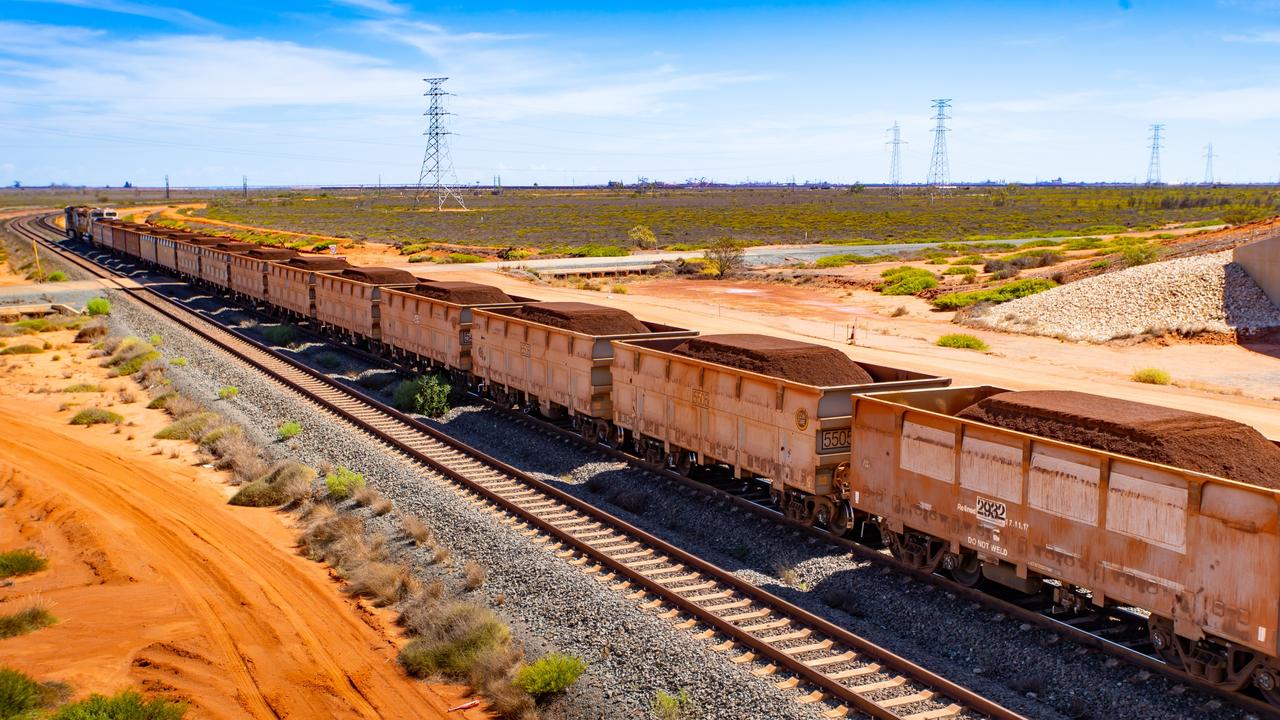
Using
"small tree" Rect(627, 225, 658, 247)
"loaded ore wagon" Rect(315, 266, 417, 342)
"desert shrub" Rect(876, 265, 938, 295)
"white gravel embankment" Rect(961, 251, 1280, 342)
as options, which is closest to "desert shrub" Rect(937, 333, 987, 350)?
"white gravel embankment" Rect(961, 251, 1280, 342)

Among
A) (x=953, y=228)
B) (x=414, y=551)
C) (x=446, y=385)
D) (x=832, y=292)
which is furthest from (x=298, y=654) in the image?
(x=953, y=228)

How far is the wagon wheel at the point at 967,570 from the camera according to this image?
42.0 ft

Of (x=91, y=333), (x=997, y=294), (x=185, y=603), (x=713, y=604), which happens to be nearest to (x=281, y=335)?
(x=91, y=333)

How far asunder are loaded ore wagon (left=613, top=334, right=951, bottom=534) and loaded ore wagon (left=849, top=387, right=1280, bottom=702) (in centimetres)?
72

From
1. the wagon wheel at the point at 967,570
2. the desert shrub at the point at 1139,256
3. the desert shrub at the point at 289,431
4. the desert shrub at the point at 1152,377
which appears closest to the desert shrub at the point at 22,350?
the desert shrub at the point at 289,431

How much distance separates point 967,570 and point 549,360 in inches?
427

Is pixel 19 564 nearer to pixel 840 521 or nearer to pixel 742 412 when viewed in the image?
pixel 742 412

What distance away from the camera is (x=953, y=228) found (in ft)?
370

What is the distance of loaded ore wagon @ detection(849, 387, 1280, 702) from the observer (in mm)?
9562

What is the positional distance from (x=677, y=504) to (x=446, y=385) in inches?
403

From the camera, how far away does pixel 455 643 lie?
1225 cm

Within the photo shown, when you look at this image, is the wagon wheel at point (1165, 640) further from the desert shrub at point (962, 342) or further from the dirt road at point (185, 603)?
the desert shrub at point (962, 342)

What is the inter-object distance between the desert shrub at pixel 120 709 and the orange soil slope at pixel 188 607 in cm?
49

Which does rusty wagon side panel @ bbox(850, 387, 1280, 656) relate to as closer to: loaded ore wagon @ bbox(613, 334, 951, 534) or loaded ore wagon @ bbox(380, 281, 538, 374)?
loaded ore wagon @ bbox(613, 334, 951, 534)
